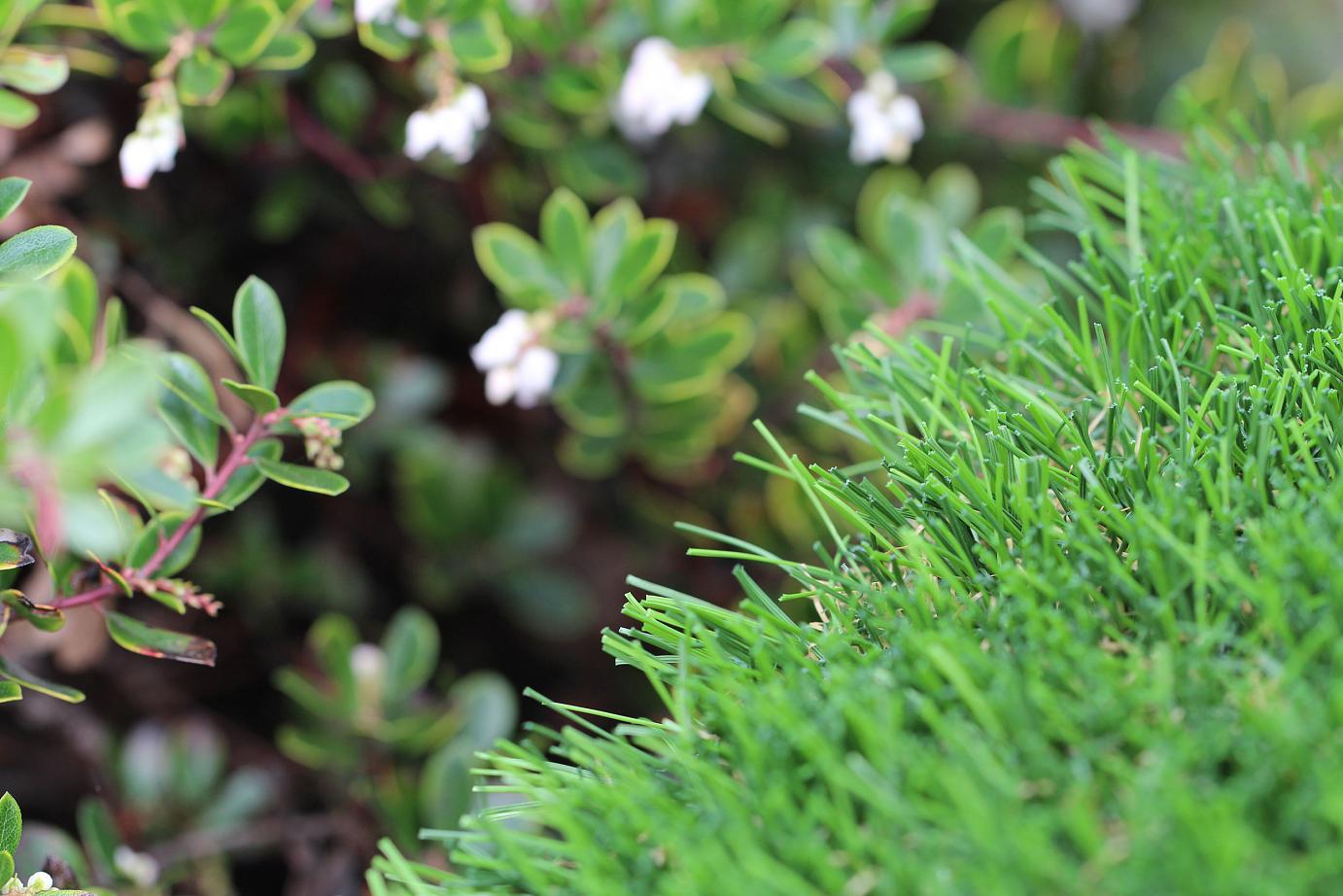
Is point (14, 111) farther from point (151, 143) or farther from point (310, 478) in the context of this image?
point (310, 478)

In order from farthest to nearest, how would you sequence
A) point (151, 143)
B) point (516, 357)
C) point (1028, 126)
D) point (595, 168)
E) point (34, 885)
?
1. point (1028, 126)
2. point (595, 168)
3. point (516, 357)
4. point (151, 143)
5. point (34, 885)

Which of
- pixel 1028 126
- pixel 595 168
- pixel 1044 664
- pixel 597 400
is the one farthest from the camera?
pixel 1028 126

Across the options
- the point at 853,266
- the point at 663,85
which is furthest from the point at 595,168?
the point at 853,266

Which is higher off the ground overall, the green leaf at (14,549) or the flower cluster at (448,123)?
the flower cluster at (448,123)

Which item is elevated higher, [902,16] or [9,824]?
[902,16]

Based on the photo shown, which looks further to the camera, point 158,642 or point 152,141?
point 152,141

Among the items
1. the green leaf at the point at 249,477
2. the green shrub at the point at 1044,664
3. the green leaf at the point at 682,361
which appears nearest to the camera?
the green shrub at the point at 1044,664

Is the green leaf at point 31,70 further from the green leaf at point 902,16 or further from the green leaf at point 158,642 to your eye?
the green leaf at point 902,16

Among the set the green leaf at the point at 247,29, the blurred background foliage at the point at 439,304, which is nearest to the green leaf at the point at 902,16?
the blurred background foliage at the point at 439,304
